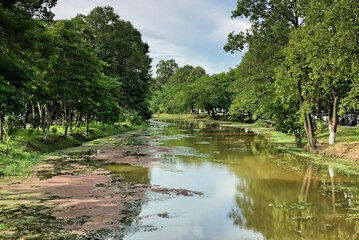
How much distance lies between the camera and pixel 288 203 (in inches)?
435

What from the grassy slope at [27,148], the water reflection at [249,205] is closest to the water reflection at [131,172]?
the water reflection at [249,205]

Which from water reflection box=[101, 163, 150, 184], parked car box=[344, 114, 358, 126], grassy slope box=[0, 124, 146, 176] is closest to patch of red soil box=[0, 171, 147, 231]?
water reflection box=[101, 163, 150, 184]

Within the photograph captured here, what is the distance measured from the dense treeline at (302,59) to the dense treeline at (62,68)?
1366cm

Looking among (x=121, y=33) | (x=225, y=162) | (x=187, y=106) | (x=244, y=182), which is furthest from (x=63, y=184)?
(x=187, y=106)

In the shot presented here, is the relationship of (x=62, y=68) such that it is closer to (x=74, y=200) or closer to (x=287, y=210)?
(x=74, y=200)

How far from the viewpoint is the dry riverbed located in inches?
316

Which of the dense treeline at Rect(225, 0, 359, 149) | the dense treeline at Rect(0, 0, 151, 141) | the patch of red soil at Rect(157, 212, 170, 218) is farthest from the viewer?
the dense treeline at Rect(225, 0, 359, 149)

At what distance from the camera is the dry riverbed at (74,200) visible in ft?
26.3

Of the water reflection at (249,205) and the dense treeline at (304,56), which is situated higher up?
the dense treeline at (304,56)

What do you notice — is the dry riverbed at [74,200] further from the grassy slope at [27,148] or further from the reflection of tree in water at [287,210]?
the reflection of tree in water at [287,210]

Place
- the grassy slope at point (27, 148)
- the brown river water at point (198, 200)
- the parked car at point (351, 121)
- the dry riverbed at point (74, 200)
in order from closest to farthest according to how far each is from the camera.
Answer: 1. the dry riverbed at point (74, 200)
2. the brown river water at point (198, 200)
3. the grassy slope at point (27, 148)
4. the parked car at point (351, 121)

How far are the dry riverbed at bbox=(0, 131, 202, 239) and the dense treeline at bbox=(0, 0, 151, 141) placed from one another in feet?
11.3

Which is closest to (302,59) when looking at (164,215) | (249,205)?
(249,205)

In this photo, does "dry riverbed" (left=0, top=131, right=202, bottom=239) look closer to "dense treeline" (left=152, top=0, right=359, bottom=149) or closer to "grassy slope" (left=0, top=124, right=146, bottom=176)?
"grassy slope" (left=0, top=124, right=146, bottom=176)
